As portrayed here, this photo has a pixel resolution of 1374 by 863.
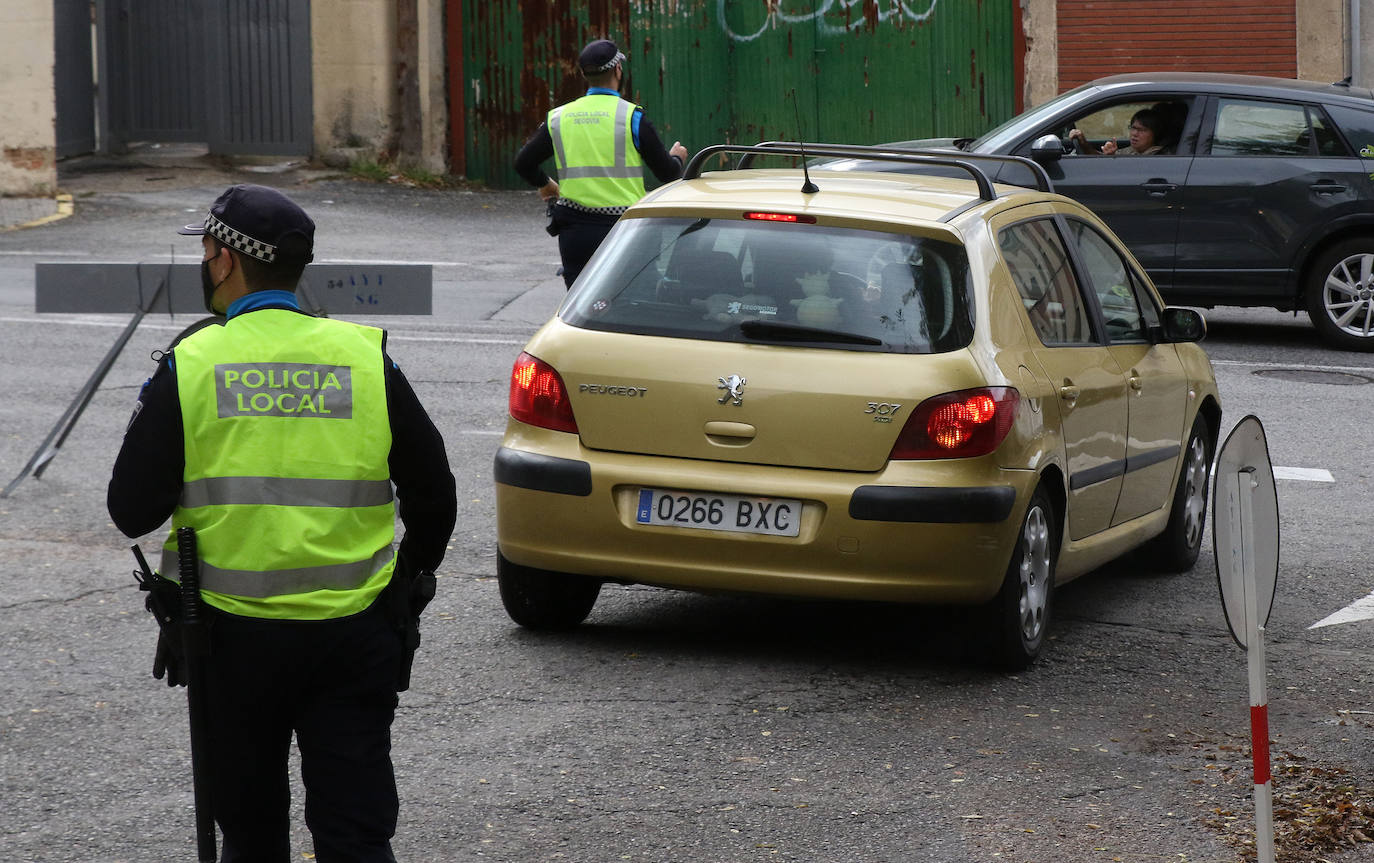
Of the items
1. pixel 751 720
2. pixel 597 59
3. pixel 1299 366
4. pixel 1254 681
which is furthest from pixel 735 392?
pixel 1299 366

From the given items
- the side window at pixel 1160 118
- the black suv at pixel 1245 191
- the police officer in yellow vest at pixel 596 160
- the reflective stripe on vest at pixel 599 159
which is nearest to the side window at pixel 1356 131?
the black suv at pixel 1245 191

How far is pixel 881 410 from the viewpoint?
5.94 meters

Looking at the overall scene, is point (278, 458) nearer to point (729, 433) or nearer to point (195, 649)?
point (195, 649)

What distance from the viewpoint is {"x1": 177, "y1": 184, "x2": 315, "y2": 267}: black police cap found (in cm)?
363

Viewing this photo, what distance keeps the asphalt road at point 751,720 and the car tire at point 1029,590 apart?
0.41 feet

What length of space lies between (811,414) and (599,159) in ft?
15.9

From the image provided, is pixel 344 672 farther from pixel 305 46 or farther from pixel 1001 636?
pixel 305 46

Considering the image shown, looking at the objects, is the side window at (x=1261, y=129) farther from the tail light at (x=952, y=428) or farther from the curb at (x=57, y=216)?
the curb at (x=57, y=216)

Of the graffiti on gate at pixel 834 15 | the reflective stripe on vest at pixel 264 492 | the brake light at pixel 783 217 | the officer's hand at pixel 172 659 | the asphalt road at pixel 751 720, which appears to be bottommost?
the asphalt road at pixel 751 720

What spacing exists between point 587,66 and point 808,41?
1259 cm

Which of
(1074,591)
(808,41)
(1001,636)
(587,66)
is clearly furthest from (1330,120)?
(808,41)

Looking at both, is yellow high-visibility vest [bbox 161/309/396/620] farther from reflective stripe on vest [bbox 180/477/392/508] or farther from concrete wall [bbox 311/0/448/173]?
concrete wall [bbox 311/0/448/173]

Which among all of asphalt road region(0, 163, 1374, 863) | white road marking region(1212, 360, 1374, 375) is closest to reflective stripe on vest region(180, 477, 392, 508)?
asphalt road region(0, 163, 1374, 863)

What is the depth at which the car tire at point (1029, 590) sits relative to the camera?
6.17m
